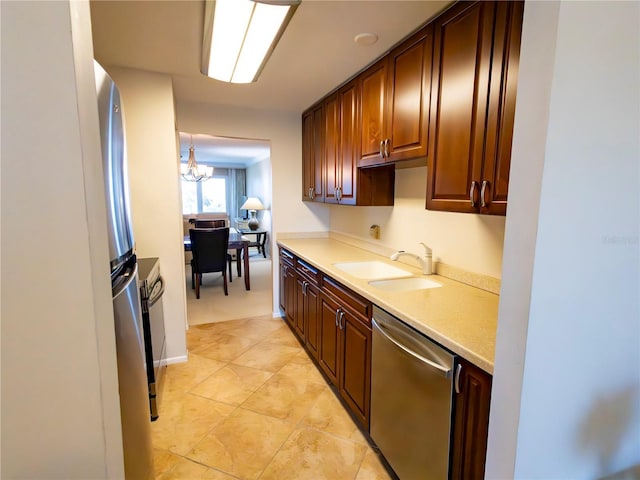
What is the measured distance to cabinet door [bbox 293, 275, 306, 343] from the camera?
9.44 feet

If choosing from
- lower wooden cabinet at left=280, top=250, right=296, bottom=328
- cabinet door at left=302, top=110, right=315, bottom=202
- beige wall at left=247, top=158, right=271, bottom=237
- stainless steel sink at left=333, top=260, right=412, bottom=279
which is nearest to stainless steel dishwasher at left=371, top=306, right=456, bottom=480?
stainless steel sink at left=333, top=260, right=412, bottom=279

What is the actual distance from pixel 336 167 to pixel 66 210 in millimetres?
2413

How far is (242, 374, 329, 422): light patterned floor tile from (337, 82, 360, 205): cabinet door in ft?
4.82

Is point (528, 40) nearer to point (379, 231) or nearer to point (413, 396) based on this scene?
point (413, 396)

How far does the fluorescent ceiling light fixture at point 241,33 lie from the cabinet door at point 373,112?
2.40 ft

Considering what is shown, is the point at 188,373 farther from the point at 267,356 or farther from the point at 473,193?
the point at 473,193

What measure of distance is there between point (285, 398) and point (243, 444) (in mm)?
467

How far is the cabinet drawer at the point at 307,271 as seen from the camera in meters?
2.49

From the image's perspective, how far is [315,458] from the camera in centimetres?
177

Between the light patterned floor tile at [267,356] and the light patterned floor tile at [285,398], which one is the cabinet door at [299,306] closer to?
the light patterned floor tile at [267,356]

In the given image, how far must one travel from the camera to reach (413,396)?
1.37m

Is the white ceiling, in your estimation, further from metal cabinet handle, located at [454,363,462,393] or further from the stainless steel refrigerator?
metal cabinet handle, located at [454,363,462,393]

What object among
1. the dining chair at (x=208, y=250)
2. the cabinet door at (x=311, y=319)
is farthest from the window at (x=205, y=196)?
the cabinet door at (x=311, y=319)

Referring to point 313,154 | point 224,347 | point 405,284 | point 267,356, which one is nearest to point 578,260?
point 405,284
